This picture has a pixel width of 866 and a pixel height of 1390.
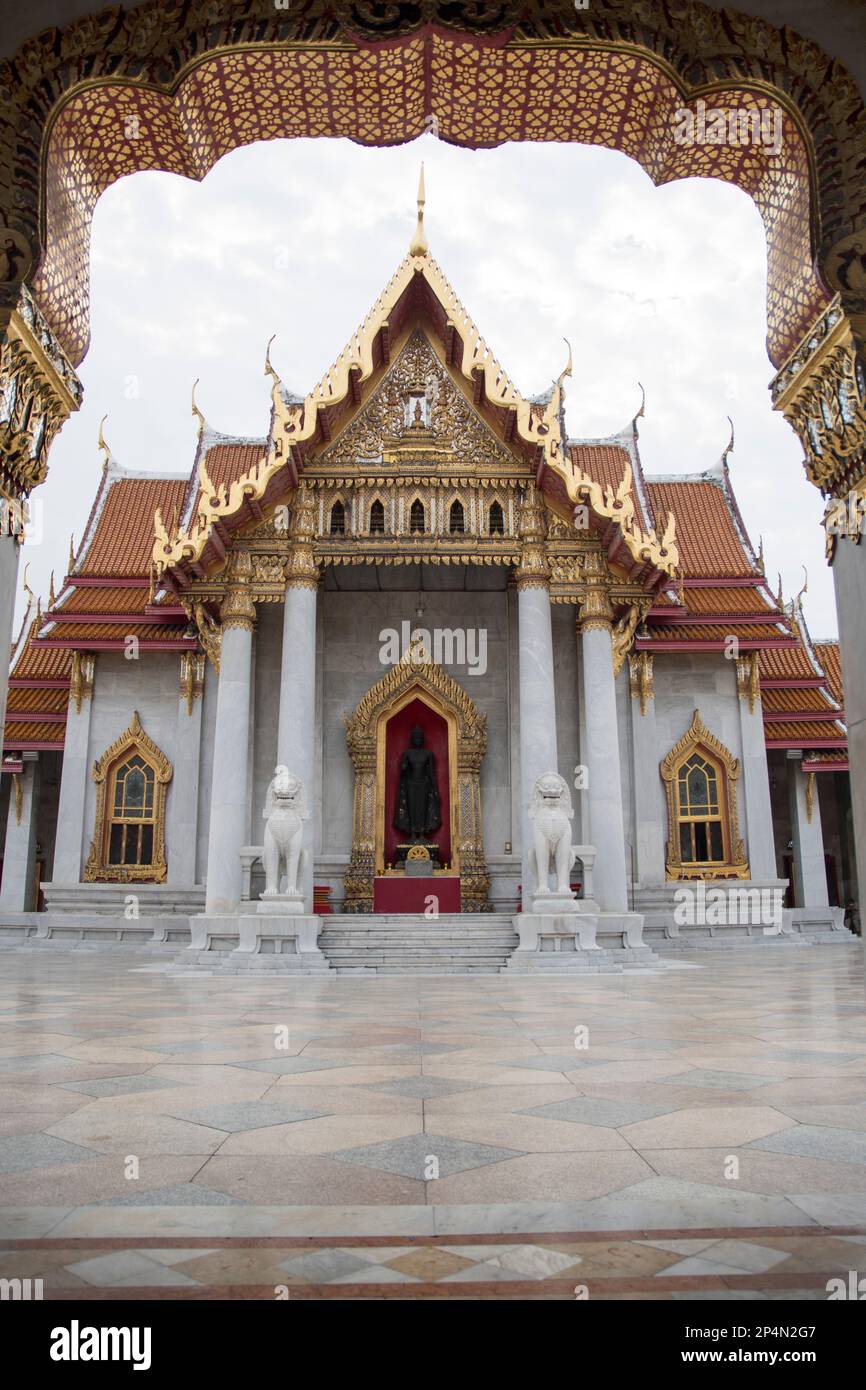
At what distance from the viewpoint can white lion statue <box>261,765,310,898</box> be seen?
12.4 m

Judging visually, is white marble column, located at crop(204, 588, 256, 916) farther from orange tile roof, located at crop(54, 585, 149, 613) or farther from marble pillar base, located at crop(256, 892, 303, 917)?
orange tile roof, located at crop(54, 585, 149, 613)

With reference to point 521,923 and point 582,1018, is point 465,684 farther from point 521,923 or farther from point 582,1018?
point 582,1018

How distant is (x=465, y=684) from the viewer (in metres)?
17.2

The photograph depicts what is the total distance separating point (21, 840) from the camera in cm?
2016

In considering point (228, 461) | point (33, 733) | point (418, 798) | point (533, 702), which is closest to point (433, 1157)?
point (533, 702)

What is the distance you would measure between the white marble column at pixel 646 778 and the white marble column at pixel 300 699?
613cm

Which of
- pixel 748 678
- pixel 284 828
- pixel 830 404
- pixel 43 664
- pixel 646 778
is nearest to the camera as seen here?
pixel 830 404

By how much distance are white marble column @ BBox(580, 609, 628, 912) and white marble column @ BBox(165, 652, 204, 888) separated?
21.9 ft

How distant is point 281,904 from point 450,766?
16.6 feet

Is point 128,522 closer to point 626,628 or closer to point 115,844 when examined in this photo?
point 115,844

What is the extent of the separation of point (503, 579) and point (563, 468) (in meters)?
3.59

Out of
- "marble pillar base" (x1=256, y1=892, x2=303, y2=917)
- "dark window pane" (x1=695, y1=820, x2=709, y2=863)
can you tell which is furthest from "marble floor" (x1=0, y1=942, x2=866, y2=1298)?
"dark window pane" (x1=695, y1=820, x2=709, y2=863)
